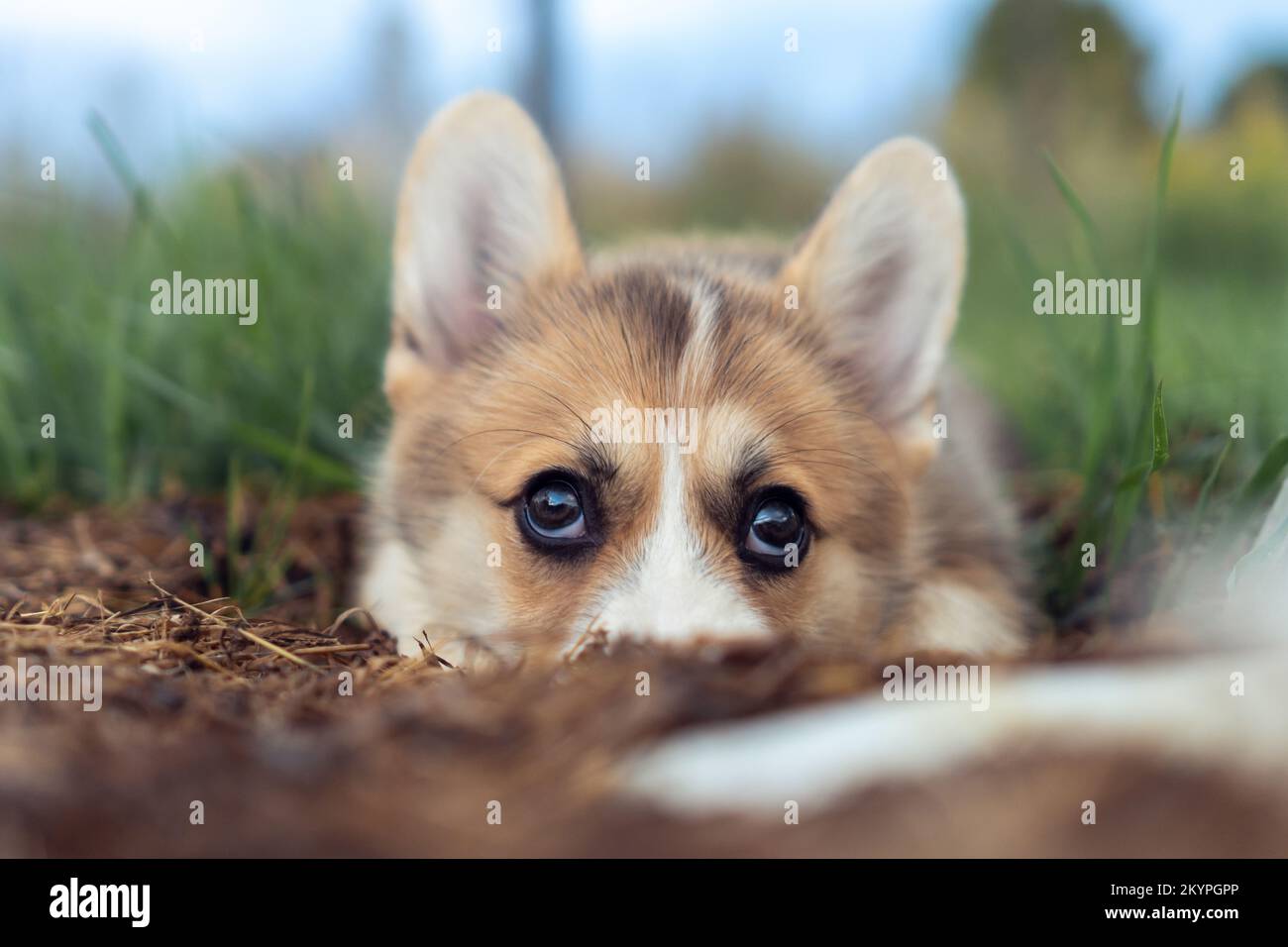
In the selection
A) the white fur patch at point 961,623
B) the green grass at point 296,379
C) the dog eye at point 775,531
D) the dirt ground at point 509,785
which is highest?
the green grass at point 296,379

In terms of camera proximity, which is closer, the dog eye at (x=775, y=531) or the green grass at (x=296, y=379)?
the dog eye at (x=775, y=531)

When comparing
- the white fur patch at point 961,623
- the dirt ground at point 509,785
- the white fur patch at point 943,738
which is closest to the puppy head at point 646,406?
the white fur patch at point 961,623

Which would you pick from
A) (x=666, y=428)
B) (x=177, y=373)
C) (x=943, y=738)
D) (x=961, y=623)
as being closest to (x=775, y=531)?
(x=666, y=428)

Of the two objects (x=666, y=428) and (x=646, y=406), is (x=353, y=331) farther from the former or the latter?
(x=666, y=428)

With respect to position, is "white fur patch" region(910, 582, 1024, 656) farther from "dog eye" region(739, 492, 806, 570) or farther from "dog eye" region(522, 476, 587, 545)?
"dog eye" region(522, 476, 587, 545)

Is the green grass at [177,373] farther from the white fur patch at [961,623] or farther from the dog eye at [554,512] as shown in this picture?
the white fur patch at [961,623]

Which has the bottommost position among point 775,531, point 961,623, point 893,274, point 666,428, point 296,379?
point 961,623

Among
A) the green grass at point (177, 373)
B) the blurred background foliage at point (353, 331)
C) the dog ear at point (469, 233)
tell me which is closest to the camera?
the dog ear at point (469, 233)

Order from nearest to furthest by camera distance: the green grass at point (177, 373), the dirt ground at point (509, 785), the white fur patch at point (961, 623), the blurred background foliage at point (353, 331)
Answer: the dirt ground at point (509, 785) → the white fur patch at point (961, 623) → the blurred background foliage at point (353, 331) → the green grass at point (177, 373)
